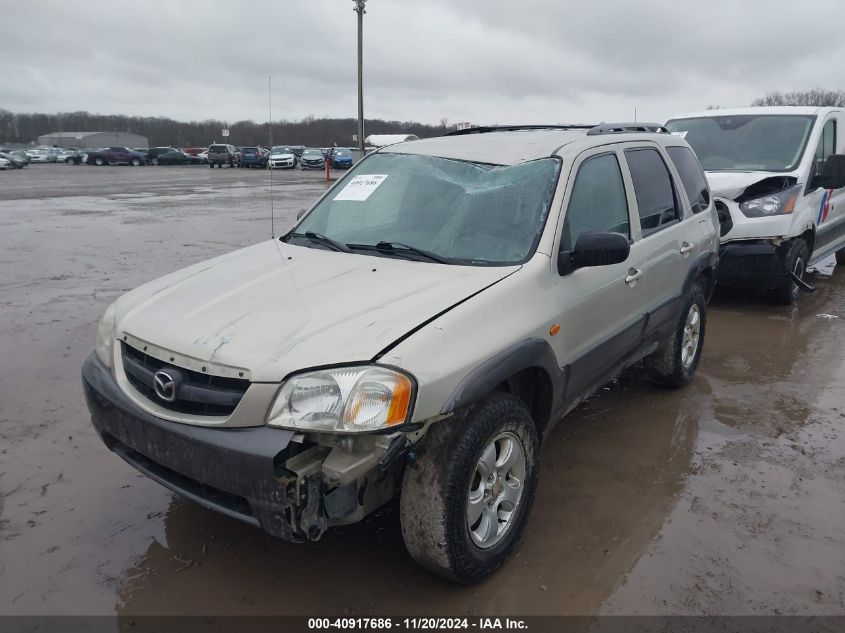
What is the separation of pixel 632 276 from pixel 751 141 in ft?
17.0

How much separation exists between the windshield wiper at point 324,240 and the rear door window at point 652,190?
6.03 feet

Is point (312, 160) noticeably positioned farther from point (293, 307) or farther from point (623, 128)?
point (293, 307)

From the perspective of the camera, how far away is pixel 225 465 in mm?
2398

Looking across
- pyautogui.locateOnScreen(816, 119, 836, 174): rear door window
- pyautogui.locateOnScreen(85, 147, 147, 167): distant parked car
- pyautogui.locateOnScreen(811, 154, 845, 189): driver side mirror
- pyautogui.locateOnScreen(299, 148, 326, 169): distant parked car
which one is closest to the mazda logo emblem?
pyautogui.locateOnScreen(811, 154, 845, 189): driver side mirror

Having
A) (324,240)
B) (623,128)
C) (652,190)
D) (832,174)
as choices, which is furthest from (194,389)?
(832,174)

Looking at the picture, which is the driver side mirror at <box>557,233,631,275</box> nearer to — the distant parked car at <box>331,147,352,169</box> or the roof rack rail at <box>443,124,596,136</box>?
the roof rack rail at <box>443,124,596,136</box>

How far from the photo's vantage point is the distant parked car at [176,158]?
5147 centimetres

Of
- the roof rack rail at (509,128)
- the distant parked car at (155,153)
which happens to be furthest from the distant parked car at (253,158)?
the roof rack rail at (509,128)

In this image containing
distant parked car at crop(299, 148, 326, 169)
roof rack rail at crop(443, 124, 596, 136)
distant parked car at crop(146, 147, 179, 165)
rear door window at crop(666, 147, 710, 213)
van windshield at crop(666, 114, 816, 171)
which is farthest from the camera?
distant parked car at crop(146, 147, 179, 165)

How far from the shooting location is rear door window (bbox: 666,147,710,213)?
4863 mm

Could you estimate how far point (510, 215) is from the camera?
335cm

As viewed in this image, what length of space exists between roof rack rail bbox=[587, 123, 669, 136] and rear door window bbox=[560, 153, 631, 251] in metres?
0.36

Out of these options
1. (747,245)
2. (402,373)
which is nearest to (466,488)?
(402,373)

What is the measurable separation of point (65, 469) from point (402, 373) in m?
2.40
